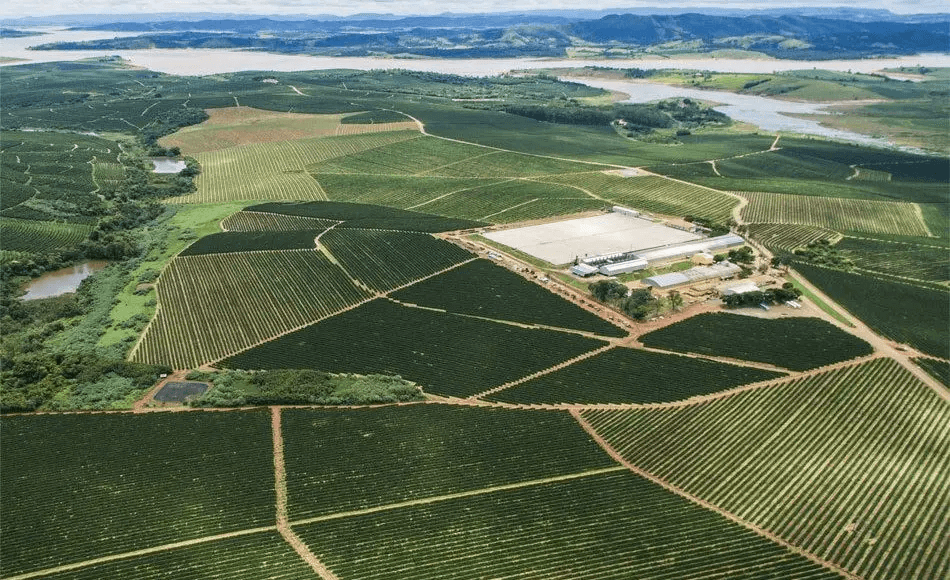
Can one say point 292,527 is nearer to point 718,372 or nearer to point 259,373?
point 259,373

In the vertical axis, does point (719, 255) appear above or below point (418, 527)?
above

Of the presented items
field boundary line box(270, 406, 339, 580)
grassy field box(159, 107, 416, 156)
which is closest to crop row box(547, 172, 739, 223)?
grassy field box(159, 107, 416, 156)

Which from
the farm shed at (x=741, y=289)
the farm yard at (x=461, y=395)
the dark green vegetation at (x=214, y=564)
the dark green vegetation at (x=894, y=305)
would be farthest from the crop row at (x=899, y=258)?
the dark green vegetation at (x=214, y=564)

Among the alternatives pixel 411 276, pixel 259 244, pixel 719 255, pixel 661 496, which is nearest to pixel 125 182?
pixel 259 244

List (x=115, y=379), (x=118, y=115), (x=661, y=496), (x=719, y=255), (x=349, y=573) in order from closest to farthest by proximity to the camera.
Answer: (x=349, y=573)
(x=661, y=496)
(x=115, y=379)
(x=719, y=255)
(x=118, y=115)

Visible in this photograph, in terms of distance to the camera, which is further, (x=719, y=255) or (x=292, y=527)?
(x=719, y=255)

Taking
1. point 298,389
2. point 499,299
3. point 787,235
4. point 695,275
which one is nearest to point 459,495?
→ point 298,389
